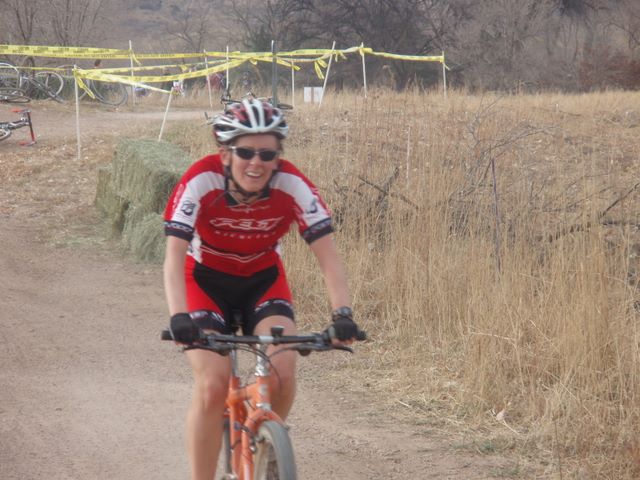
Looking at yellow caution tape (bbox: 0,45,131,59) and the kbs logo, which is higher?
yellow caution tape (bbox: 0,45,131,59)

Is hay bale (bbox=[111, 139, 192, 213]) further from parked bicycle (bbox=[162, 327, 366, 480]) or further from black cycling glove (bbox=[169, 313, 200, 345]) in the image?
black cycling glove (bbox=[169, 313, 200, 345])

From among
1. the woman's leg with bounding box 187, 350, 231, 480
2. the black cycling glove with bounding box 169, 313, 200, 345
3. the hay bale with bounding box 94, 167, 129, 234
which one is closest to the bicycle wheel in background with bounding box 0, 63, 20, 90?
the hay bale with bounding box 94, 167, 129, 234

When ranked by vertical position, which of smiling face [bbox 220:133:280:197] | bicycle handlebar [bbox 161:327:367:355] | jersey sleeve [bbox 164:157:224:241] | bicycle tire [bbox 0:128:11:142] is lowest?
bicycle tire [bbox 0:128:11:142]

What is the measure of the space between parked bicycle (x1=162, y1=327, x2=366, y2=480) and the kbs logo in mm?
548

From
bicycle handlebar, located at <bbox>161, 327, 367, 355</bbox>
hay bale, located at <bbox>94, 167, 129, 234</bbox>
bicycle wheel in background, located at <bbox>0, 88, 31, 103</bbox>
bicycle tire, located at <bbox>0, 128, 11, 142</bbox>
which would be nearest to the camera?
bicycle handlebar, located at <bbox>161, 327, 367, 355</bbox>

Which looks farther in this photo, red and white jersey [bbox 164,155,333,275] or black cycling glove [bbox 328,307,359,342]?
red and white jersey [bbox 164,155,333,275]

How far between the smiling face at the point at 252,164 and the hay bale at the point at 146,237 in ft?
21.2

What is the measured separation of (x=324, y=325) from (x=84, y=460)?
299cm

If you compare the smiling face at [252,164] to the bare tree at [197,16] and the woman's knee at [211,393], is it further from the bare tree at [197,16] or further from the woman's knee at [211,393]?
the bare tree at [197,16]

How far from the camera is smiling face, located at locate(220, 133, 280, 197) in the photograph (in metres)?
3.94

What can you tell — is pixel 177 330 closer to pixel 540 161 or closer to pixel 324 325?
pixel 324 325

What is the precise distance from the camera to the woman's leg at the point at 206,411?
390cm

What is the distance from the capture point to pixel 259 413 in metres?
3.70

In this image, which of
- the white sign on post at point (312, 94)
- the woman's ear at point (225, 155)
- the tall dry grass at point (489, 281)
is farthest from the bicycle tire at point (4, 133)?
the woman's ear at point (225, 155)
